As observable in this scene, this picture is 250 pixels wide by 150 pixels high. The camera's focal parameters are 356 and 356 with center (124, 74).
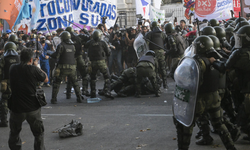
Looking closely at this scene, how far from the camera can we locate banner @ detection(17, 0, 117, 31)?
16.1m

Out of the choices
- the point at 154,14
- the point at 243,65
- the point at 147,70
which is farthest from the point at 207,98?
the point at 154,14

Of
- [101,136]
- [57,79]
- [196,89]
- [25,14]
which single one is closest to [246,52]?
[196,89]

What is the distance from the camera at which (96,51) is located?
10719mm

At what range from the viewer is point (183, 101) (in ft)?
15.0

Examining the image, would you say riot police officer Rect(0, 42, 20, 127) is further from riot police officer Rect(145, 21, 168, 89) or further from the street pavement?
riot police officer Rect(145, 21, 168, 89)

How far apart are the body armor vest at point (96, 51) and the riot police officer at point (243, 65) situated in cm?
586

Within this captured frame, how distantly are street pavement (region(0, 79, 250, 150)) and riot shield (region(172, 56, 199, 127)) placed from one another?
4.09 feet

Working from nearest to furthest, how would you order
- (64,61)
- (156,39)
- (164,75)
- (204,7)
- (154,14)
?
1. (64,61)
2. (156,39)
3. (164,75)
4. (204,7)
5. (154,14)

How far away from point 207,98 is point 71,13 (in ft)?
41.7

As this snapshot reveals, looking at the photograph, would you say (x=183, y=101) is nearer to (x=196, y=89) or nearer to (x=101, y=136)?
(x=196, y=89)

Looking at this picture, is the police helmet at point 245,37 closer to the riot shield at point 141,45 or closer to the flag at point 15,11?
the riot shield at point 141,45

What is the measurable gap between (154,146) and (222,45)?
2.56 meters

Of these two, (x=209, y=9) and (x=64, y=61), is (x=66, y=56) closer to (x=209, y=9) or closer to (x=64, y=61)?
(x=64, y=61)

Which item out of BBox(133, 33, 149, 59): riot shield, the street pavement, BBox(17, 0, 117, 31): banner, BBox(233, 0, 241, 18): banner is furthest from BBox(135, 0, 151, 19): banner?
the street pavement
